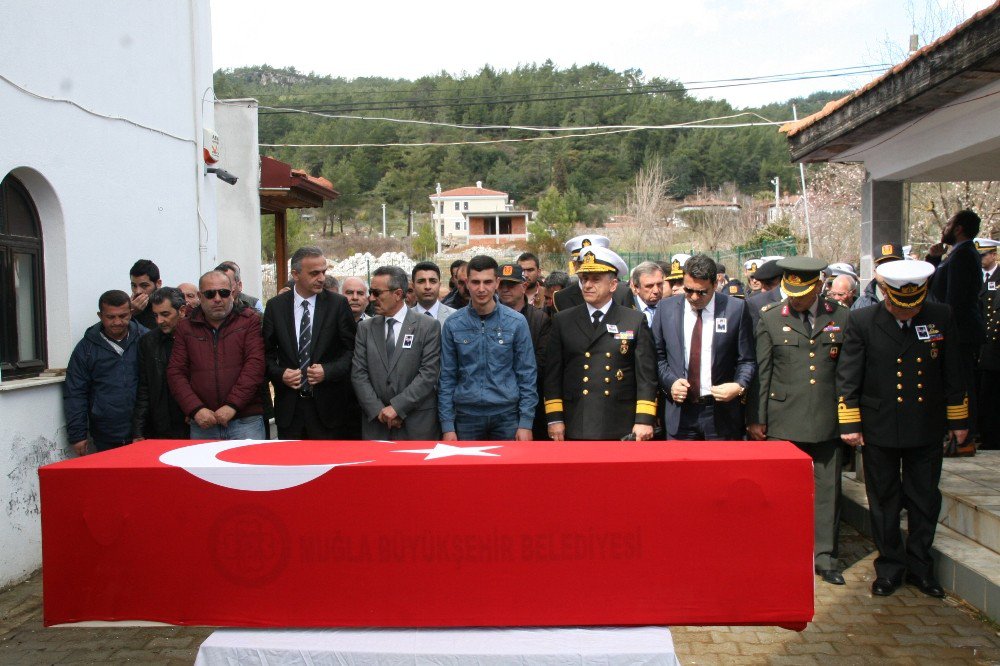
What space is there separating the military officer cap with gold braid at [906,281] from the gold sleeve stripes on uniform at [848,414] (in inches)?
26.9

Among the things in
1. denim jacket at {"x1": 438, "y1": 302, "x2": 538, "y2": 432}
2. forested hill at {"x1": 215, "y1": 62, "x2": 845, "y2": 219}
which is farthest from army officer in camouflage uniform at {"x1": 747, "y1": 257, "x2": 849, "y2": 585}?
forested hill at {"x1": 215, "y1": 62, "x2": 845, "y2": 219}

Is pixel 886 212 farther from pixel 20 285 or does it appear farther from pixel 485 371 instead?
pixel 20 285

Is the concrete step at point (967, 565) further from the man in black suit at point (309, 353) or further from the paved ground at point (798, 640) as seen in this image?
the man in black suit at point (309, 353)

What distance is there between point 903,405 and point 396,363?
10.1 feet

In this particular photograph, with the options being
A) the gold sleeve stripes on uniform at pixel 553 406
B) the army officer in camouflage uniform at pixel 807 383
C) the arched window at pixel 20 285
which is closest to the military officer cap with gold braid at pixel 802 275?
the army officer in camouflage uniform at pixel 807 383

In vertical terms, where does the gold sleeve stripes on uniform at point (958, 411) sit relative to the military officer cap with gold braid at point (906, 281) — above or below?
below

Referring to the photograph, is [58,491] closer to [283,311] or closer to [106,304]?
[283,311]

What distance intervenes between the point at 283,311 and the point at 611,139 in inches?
3211

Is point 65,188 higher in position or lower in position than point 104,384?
higher

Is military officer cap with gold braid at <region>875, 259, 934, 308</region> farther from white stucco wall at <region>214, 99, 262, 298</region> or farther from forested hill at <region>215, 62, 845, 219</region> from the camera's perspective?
forested hill at <region>215, 62, 845, 219</region>

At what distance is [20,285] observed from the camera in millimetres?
5895

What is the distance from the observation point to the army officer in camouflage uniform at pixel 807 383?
5273 mm

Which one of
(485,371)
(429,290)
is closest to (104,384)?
(429,290)

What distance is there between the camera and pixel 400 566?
2812mm
